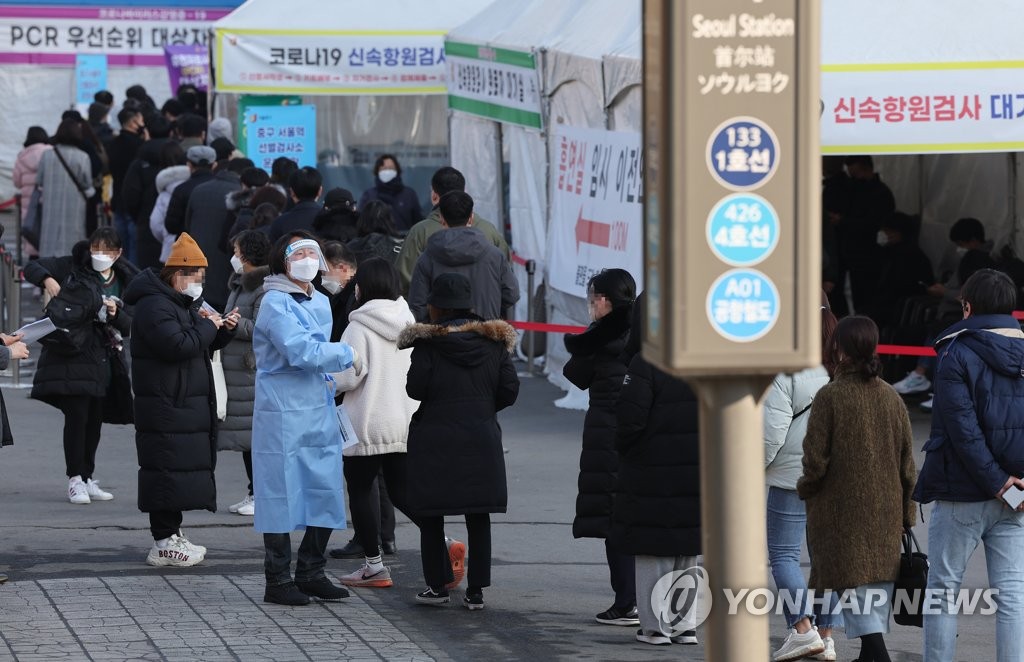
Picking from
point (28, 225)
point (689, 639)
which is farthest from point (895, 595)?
point (28, 225)

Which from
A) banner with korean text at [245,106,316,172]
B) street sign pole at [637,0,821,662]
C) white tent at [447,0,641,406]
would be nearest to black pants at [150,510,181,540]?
white tent at [447,0,641,406]

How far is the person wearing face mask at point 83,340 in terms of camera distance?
9.28 meters

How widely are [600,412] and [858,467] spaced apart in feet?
4.99

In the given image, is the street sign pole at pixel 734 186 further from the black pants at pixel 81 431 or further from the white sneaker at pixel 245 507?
the black pants at pixel 81 431

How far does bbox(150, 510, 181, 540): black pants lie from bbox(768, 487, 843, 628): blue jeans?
2.96 meters

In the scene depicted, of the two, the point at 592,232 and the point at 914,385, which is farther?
the point at 914,385

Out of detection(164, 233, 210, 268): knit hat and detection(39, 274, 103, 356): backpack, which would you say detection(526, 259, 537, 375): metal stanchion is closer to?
detection(39, 274, 103, 356): backpack

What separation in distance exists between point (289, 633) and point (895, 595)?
99.2 inches

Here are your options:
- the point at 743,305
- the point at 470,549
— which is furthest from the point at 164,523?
the point at 743,305

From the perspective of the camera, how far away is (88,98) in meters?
28.6

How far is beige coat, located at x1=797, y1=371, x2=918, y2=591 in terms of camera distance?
592 centimetres

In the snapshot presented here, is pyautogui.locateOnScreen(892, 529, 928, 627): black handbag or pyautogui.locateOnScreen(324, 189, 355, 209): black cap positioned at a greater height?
pyautogui.locateOnScreen(324, 189, 355, 209): black cap

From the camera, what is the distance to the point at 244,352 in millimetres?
9133

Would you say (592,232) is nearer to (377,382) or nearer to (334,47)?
Answer: (377,382)
